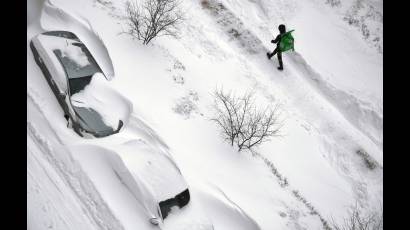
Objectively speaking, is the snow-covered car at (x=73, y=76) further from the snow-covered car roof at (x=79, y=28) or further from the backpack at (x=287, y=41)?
the backpack at (x=287, y=41)

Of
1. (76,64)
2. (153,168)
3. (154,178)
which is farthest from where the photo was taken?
(76,64)

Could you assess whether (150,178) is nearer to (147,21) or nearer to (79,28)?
(79,28)

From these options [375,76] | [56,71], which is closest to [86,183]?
[56,71]

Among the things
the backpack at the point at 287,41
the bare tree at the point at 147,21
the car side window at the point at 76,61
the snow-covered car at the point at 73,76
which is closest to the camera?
the snow-covered car at the point at 73,76

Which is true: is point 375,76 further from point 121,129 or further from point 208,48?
point 121,129

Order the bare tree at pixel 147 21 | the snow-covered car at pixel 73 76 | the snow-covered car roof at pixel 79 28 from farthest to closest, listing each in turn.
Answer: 1. the bare tree at pixel 147 21
2. the snow-covered car roof at pixel 79 28
3. the snow-covered car at pixel 73 76

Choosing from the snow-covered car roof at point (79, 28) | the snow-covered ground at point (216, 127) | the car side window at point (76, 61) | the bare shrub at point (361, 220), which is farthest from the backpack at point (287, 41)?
the car side window at point (76, 61)

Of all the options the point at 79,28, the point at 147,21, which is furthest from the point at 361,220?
the point at 79,28
